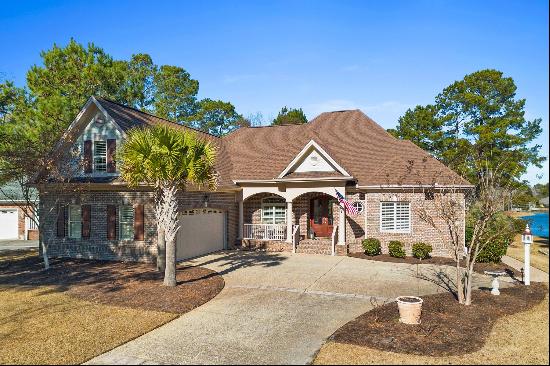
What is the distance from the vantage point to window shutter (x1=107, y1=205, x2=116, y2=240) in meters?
20.0

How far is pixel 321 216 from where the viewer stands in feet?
84.4

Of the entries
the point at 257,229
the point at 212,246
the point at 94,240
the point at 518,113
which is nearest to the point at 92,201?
the point at 94,240

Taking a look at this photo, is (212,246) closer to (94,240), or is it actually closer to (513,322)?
(94,240)

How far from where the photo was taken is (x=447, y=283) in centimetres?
1491

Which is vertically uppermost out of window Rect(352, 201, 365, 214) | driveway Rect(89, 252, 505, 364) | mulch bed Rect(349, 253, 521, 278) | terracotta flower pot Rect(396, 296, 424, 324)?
window Rect(352, 201, 365, 214)

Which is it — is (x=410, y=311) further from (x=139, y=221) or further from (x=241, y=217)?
(x=241, y=217)

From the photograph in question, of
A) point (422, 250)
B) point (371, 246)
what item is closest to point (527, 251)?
point (422, 250)

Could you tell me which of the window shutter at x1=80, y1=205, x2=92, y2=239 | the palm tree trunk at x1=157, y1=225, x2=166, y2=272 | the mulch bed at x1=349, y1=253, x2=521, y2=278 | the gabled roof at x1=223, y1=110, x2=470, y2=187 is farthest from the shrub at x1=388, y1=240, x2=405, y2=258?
the window shutter at x1=80, y1=205, x2=92, y2=239

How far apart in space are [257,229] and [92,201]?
9219mm

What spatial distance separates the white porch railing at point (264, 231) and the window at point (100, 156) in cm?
870

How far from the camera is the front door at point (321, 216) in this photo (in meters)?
24.9

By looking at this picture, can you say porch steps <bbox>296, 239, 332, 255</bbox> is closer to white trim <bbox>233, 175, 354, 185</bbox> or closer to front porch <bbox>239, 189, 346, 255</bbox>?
front porch <bbox>239, 189, 346, 255</bbox>

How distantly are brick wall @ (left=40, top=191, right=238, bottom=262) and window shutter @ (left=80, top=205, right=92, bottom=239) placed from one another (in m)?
0.16

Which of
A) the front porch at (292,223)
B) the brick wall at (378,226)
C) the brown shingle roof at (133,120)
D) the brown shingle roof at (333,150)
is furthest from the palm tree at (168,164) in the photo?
the brick wall at (378,226)
